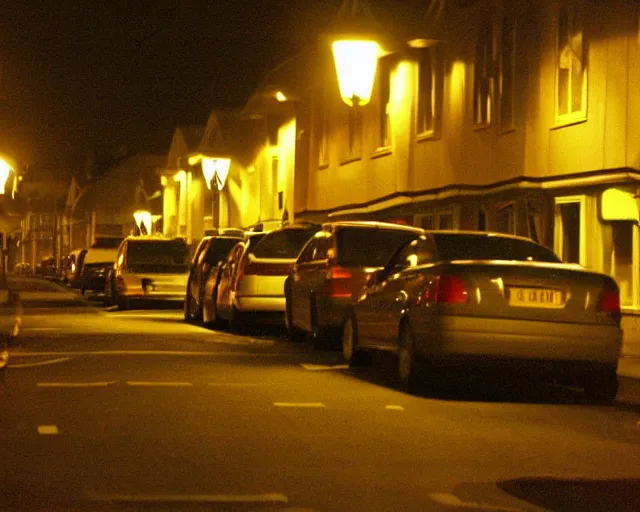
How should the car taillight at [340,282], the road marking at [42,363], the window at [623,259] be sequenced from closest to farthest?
the road marking at [42,363] → the car taillight at [340,282] → the window at [623,259]

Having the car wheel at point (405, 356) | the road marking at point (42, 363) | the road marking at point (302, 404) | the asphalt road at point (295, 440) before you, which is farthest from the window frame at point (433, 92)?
the road marking at point (302, 404)

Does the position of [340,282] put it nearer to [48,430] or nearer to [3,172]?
[48,430]

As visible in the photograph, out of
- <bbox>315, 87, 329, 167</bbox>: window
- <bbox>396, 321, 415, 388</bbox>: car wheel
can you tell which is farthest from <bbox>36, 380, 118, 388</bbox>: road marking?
<bbox>315, 87, 329, 167</bbox>: window

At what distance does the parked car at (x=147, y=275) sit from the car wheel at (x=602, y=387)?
17477 mm

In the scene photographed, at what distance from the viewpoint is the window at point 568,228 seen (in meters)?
21.8

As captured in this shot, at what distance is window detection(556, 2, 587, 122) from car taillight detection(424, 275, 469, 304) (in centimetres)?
918

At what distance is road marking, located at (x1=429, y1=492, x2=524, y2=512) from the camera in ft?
24.4

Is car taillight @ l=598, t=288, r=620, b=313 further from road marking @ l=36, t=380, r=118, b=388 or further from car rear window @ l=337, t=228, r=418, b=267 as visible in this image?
car rear window @ l=337, t=228, r=418, b=267

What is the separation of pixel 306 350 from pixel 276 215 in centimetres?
2632

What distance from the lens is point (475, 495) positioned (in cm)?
779

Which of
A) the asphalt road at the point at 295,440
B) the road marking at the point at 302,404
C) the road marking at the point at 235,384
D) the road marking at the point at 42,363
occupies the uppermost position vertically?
the road marking at the point at 42,363

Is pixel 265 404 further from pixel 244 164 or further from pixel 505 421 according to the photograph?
pixel 244 164

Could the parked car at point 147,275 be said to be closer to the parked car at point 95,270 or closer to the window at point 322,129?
the window at point 322,129

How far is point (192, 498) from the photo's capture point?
7.54 metres
